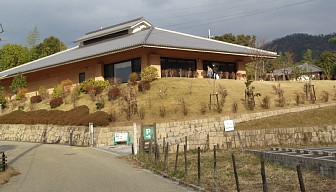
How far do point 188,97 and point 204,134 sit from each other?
946cm

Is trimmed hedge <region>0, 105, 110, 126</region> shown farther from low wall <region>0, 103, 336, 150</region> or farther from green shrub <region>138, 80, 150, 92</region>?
green shrub <region>138, 80, 150, 92</region>

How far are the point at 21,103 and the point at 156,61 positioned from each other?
1642 cm

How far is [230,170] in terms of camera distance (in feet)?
42.6

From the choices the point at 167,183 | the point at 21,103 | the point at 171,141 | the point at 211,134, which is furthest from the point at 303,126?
the point at 21,103

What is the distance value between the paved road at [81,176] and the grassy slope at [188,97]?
299 inches

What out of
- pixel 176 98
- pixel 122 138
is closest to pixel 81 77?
pixel 176 98

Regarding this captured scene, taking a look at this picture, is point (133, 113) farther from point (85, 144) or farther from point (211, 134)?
point (211, 134)

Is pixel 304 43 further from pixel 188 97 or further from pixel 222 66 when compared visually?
pixel 188 97

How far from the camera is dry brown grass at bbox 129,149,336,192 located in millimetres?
9728

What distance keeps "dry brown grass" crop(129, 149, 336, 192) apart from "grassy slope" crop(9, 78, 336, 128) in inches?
327

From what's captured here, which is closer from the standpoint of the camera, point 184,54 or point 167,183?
point 167,183

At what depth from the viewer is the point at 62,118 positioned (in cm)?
2956

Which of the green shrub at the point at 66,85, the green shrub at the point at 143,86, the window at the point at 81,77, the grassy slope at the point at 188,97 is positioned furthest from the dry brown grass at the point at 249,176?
the window at the point at 81,77

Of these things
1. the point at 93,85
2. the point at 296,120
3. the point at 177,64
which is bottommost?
the point at 296,120
